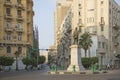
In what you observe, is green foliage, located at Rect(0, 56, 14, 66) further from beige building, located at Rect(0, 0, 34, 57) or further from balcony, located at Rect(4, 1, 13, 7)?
balcony, located at Rect(4, 1, 13, 7)

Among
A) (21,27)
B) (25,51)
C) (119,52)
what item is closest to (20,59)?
(25,51)

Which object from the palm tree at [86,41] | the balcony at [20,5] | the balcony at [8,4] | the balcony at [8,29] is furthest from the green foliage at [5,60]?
the palm tree at [86,41]

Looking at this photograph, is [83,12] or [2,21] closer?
[2,21]

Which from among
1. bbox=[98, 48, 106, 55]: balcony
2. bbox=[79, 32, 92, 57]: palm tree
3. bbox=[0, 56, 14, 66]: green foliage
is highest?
bbox=[79, 32, 92, 57]: palm tree

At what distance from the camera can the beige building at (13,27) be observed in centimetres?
9119

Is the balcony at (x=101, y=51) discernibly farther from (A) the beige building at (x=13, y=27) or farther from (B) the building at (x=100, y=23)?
(A) the beige building at (x=13, y=27)

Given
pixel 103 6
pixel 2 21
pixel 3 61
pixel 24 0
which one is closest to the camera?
pixel 3 61

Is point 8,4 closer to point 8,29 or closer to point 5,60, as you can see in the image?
point 8,29

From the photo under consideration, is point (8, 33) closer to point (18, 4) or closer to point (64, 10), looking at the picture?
point (18, 4)

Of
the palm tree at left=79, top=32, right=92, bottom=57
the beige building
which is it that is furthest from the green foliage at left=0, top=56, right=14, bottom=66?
the palm tree at left=79, top=32, right=92, bottom=57

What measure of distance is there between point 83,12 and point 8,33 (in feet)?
95.2

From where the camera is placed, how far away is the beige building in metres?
91.2

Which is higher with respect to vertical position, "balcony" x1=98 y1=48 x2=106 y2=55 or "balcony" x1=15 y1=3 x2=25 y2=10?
"balcony" x1=15 y1=3 x2=25 y2=10

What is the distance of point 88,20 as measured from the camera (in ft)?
359
